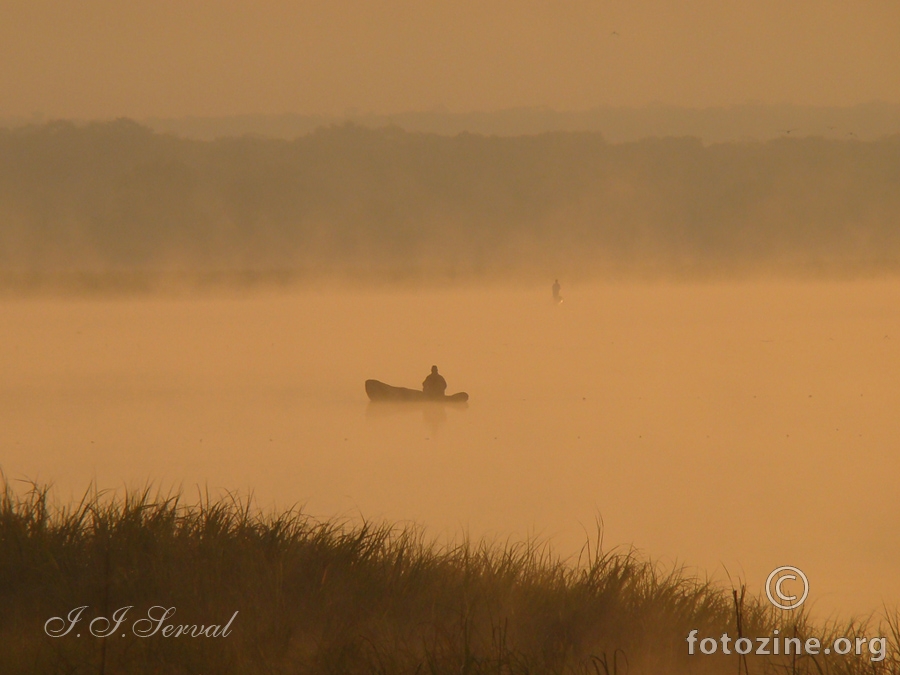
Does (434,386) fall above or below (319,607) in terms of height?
below

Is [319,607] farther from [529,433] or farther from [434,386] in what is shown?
[434,386]

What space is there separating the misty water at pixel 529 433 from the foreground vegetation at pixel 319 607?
481 cm

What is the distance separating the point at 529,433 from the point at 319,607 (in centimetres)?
1942

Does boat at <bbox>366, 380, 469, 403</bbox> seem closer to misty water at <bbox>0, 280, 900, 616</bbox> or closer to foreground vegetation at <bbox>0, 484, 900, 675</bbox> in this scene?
misty water at <bbox>0, 280, 900, 616</bbox>

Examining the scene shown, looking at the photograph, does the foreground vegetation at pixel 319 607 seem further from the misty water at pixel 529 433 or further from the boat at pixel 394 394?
the boat at pixel 394 394

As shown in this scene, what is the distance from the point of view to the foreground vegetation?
5441mm

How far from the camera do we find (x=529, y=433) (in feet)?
83.7

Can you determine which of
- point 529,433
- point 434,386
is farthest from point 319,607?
point 434,386

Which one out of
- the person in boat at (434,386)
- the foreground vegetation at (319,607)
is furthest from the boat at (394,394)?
the foreground vegetation at (319,607)

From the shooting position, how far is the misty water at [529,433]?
15148 mm

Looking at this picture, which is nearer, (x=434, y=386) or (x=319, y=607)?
(x=319, y=607)

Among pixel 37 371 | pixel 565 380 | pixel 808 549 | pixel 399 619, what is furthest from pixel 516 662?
pixel 37 371

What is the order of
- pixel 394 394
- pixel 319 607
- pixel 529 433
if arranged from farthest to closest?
pixel 394 394 < pixel 529 433 < pixel 319 607

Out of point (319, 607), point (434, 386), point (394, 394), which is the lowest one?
point (394, 394)
